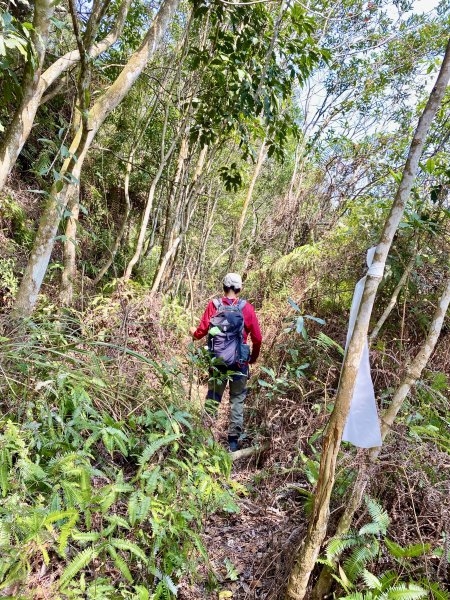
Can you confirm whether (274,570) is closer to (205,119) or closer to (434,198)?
(434,198)

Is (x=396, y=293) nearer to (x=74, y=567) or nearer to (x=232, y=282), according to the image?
(x=232, y=282)

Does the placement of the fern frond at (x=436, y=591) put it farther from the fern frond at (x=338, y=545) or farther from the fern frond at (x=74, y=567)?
the fern frond at (x=74, y=567)

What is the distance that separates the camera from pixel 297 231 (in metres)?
7.61

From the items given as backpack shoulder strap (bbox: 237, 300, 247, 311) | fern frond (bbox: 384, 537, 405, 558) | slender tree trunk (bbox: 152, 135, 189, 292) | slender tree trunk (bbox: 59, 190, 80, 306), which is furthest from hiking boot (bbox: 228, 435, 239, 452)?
slender tree trunk (bbox: 152, 135, 189, 292)

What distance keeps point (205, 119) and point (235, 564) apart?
15.9 ft

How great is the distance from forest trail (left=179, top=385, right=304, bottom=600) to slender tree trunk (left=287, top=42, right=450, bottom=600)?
0.44m

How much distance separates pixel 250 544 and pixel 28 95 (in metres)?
3.70

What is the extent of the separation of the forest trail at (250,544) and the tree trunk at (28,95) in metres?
3.03

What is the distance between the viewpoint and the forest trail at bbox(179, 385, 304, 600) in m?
2.21

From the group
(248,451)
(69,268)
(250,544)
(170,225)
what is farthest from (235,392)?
(170,225)

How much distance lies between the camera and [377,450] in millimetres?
2238

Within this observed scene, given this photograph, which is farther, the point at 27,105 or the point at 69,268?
the point at 69,268

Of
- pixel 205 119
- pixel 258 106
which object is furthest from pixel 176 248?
pixel 258 106

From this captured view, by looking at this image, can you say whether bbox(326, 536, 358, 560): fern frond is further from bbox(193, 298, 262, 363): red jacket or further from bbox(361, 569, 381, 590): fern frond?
bbox(193, 298, 262, 363): red jacket
